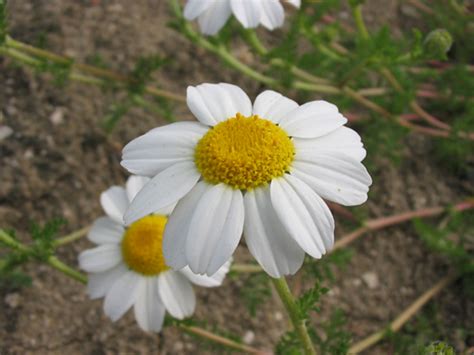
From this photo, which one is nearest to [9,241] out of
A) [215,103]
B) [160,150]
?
[160,150]

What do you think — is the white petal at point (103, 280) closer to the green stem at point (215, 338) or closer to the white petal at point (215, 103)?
the green stem at point (215, 338)

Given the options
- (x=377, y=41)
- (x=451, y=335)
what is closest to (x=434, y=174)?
(x=451, y=335)

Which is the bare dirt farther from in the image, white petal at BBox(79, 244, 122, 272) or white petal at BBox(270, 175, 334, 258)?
white petal at BBox(270, 175, 334, 258)

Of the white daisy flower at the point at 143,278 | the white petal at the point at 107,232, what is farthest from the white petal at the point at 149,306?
the white petal at the point at 107,232

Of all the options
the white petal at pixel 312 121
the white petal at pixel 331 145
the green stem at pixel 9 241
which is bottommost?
the green stem at pixel 9 241

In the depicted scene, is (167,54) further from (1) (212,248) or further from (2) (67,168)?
(1) (212,248)

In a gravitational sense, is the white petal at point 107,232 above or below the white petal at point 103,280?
above

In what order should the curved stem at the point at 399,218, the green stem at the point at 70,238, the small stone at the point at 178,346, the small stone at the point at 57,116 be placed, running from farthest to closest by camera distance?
the small stone at the point at 57,116 < the curved stem at the point at 399,218 < the small stone at the point at 178,346 < the green stem at the point at 70,238
